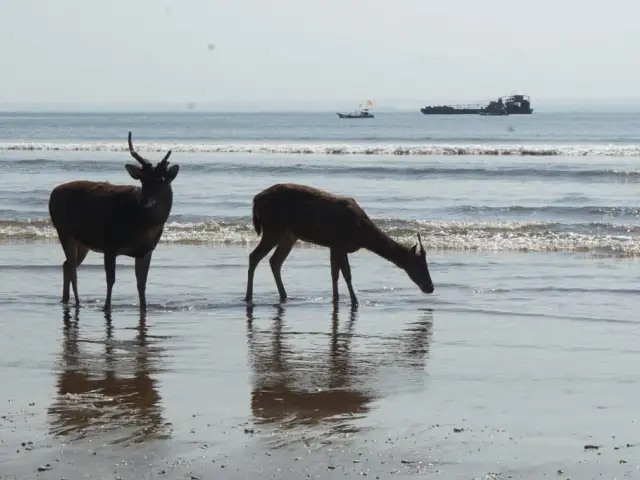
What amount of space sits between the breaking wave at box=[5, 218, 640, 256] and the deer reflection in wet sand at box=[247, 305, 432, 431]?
800cm

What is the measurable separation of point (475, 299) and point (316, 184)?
822 inches

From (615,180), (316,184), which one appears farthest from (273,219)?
(615,180)

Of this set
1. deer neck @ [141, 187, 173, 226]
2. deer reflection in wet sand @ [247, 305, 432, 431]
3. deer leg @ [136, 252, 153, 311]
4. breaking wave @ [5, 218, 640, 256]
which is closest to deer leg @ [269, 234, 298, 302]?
deer leg @ [136, 252, 153, 311]

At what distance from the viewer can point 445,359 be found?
1041 cm

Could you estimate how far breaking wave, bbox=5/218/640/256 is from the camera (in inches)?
794

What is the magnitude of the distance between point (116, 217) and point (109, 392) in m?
4.59

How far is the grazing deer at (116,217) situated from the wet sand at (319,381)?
0.55 meters

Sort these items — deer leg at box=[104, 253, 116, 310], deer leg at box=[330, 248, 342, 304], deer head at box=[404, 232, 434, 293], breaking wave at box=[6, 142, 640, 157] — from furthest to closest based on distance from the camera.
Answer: breaking wave at box=[6, 142, 640, 157], deer head at box=[404, 232, 434, 293], deer leg at box=[330, 248, 342, 304], deer leg at box=[104, 253, 116, 310]

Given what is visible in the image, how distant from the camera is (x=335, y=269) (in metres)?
14.5

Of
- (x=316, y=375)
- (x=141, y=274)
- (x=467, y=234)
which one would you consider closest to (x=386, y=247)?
(x=141, y=274)

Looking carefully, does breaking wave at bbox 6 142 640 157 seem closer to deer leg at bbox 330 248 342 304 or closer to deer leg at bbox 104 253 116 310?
deer leg at bbox 330 248 342 304

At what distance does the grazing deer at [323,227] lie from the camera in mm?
14641

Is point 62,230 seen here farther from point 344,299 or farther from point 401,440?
point 401,440

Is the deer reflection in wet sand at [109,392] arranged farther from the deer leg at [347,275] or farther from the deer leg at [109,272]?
the deer leg at [347,275]
